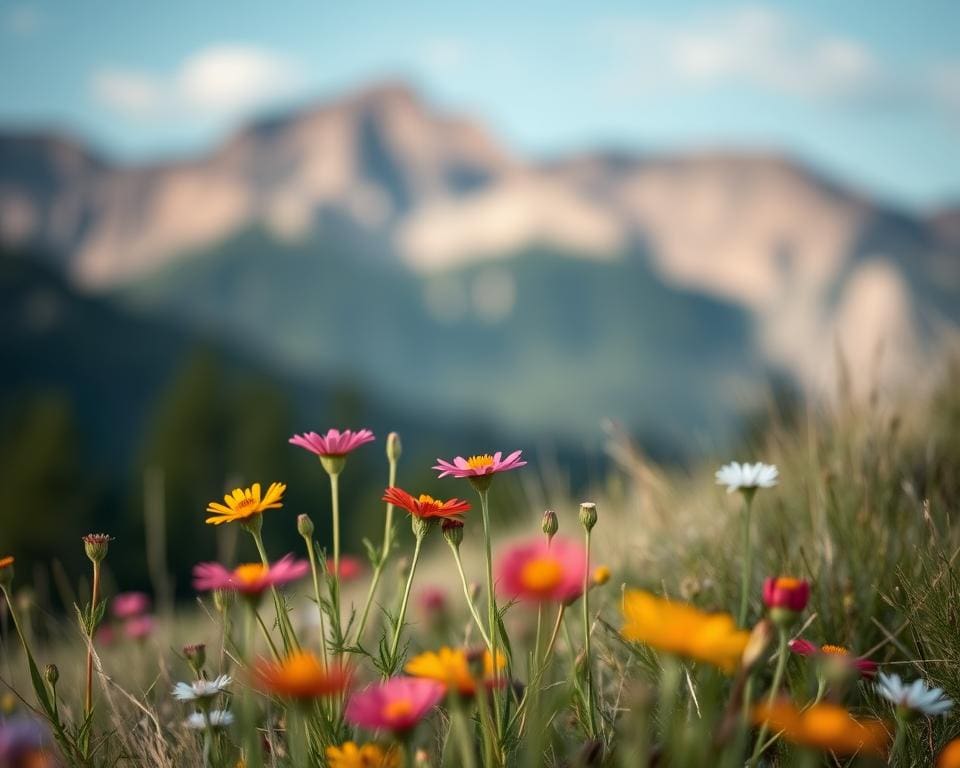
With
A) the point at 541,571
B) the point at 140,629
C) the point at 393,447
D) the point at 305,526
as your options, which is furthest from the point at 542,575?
the point at 140,629

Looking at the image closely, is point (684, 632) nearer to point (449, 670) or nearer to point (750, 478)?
point (449, 670)

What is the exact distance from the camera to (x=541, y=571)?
89 cm

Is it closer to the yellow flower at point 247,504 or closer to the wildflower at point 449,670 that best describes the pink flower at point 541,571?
the wildflower at point 449,670

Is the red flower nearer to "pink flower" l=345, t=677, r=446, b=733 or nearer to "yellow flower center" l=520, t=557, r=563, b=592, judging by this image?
"yellow flower center" l=520, t=557, r=563, b=592

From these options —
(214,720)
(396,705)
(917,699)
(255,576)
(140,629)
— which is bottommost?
(140,629)

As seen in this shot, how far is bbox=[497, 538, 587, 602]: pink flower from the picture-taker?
0.88 meters

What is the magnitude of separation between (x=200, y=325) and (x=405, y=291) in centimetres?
10112

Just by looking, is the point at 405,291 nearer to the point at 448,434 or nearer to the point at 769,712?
the point at 448,434

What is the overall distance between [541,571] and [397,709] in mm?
231

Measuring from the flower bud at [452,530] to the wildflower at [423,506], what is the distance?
0.01 metres

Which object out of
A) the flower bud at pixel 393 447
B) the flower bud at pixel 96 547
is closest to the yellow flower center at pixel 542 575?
the flower bud at pixel 393 447

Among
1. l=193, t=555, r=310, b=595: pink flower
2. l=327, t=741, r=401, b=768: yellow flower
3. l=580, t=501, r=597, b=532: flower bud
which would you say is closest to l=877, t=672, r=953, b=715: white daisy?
l=580, t=501, r=597, b=532: flower bud

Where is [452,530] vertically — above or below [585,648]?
above

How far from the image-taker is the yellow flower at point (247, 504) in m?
1.18
